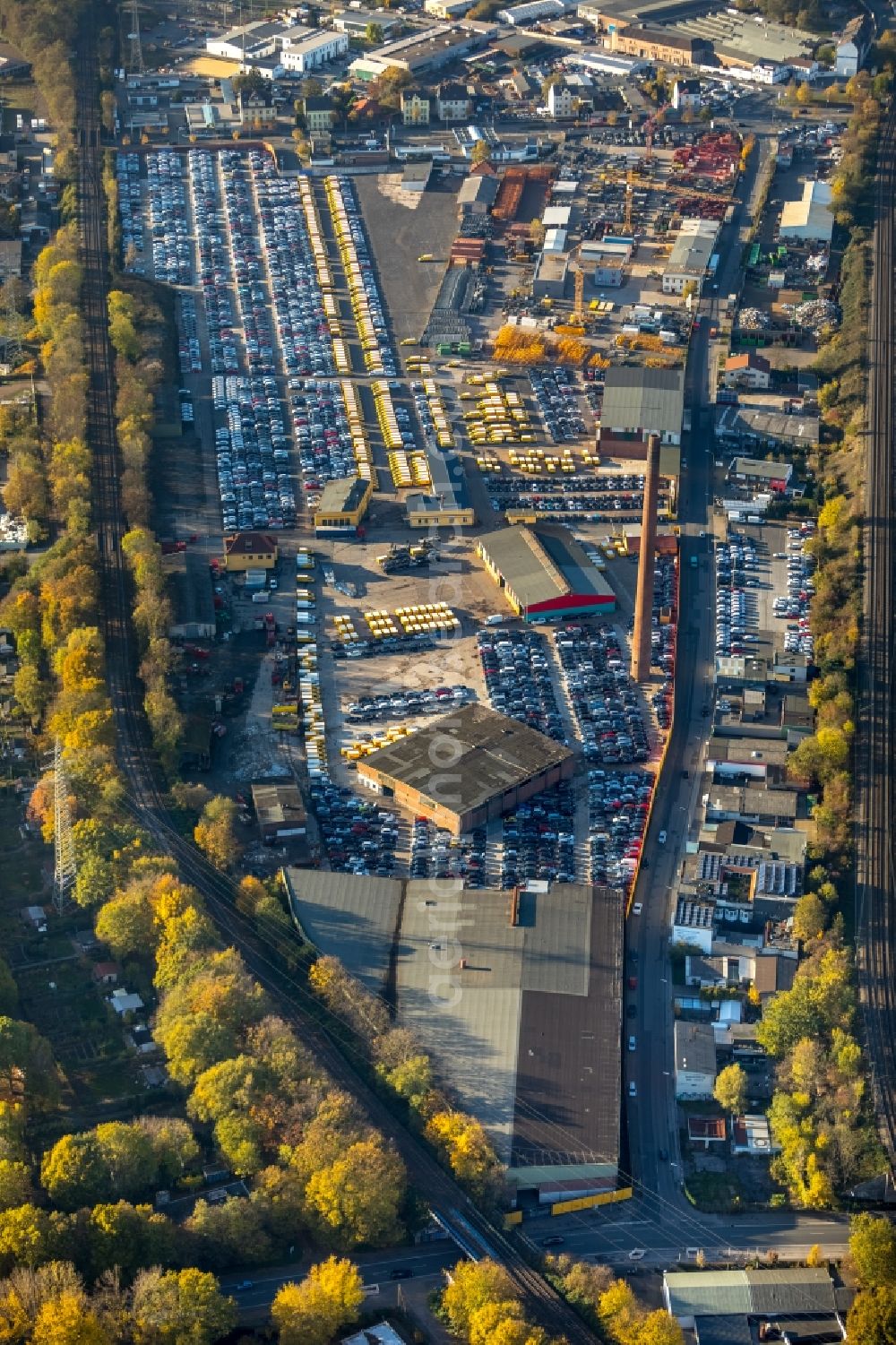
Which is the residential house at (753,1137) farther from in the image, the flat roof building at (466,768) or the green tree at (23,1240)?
the green tree at (23,1240)

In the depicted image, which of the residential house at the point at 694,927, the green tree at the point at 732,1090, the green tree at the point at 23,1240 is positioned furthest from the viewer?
the residential house at the point at 694,927

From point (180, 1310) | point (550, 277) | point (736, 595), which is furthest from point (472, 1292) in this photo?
point (550, 277)

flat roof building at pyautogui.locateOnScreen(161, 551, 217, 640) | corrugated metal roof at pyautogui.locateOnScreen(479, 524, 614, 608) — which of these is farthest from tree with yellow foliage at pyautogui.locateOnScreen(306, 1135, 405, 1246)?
corrugated metal roof at pyautogui.locateOnScreen(479, 524, 614, 608)

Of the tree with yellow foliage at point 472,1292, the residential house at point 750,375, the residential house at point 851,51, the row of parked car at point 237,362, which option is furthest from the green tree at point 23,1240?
the residential house at point 851,51

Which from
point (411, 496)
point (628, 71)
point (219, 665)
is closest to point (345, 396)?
point (411, 496)

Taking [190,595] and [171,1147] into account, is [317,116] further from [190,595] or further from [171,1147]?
[171,1147]

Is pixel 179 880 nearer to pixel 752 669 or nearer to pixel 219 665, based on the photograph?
pixel 219 665
